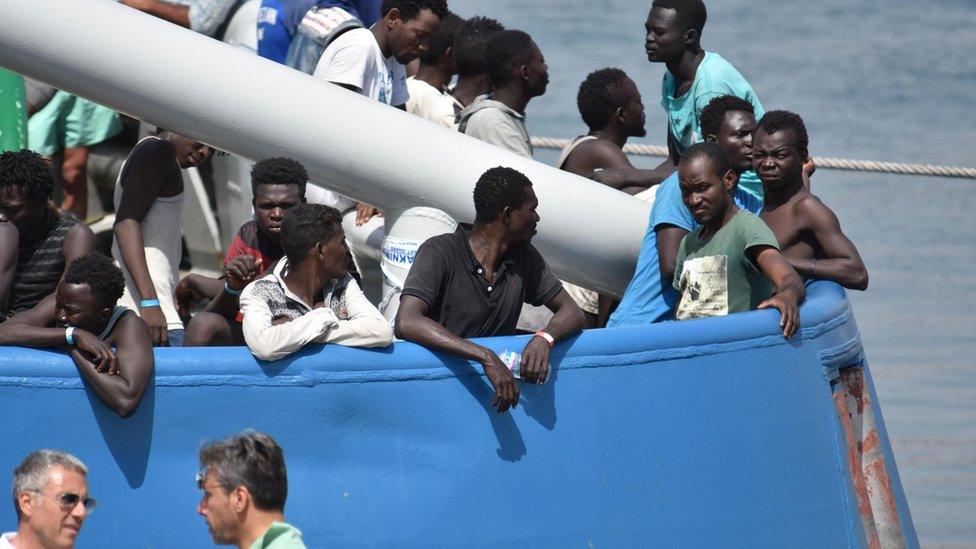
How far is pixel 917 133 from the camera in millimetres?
16922

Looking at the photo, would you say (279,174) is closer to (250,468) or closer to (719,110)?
(719,110)

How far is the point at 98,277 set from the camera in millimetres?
4789

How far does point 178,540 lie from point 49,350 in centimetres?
67

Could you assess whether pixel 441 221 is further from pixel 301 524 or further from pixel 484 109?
pixel 301 524

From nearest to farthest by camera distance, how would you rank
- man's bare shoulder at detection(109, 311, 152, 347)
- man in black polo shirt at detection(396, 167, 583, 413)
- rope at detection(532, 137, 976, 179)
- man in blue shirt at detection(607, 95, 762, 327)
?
1. man's bare shoulder at detection(109, 311, 152, 347)
2. man in black polo shirt at detection(396, 167, 583, 413)
3. man in blue shirt at detection(607, 95, 762, 327)
4. rope at detection(532, 137, 976, 179)

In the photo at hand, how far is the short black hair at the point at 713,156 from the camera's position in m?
5.43

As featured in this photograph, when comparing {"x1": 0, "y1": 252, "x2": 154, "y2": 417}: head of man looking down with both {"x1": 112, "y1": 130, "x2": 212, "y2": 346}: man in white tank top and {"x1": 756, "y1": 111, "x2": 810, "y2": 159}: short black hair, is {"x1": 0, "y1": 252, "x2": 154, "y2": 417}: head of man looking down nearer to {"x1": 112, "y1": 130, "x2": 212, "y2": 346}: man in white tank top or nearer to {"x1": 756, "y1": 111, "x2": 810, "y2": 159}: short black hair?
{"x1": 112, "y1": 130, "x2": 212, "y2": 346}: man in white tank top

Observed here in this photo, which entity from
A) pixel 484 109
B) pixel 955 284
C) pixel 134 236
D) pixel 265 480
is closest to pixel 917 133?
pixel 955 284

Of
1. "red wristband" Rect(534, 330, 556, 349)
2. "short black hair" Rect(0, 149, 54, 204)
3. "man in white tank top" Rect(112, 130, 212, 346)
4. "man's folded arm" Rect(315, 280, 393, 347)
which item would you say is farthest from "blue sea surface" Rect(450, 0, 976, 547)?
"short black hair" Rect(0, 149, 54, 204)

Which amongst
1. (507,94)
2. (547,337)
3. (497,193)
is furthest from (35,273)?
(507,94)

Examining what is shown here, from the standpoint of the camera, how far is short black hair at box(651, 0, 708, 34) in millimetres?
6672

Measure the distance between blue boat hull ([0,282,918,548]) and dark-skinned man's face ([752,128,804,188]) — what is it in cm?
54

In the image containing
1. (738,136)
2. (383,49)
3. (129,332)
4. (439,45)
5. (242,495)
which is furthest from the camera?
(439,45)

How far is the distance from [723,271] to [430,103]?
257 centimetres
